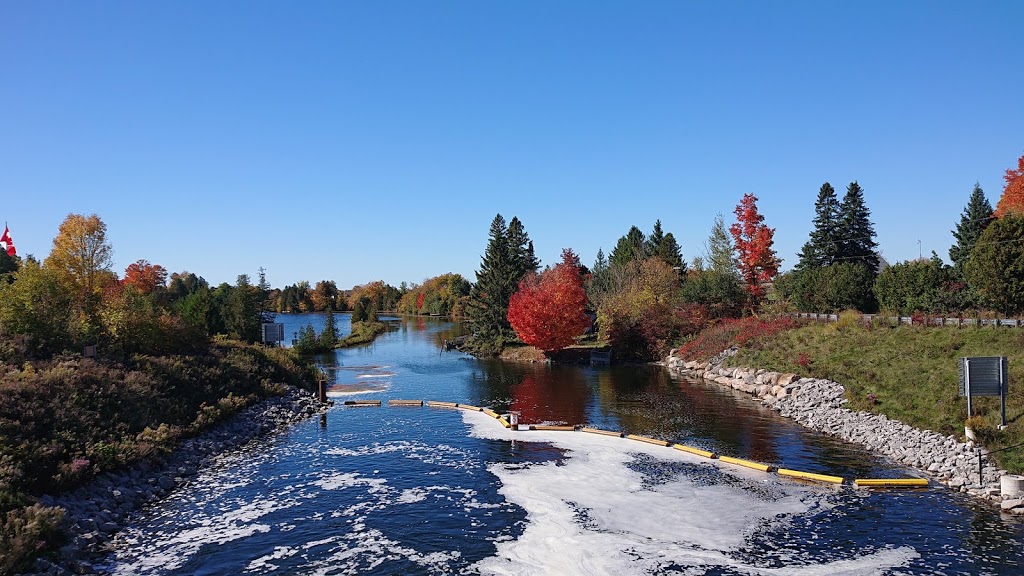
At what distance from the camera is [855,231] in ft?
196

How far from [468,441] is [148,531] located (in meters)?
13.4

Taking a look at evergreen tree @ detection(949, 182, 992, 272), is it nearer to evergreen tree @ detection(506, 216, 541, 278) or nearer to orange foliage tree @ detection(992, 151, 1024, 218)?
orange foliage tree @ detection(992, 151, 1024, 218)

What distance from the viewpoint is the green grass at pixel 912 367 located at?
72.0 ft

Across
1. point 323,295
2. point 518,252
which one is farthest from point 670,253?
point 323,295

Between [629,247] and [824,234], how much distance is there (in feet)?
130

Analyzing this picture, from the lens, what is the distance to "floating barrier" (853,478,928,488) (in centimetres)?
1953

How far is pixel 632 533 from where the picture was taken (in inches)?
648

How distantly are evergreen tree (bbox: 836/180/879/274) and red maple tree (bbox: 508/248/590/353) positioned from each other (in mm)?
27691

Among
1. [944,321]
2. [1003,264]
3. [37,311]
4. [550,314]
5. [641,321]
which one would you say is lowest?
[641,321]

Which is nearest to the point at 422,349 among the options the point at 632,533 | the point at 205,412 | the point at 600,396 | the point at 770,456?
the point at 600,396

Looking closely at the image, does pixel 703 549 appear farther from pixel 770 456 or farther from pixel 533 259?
pixel 533 259

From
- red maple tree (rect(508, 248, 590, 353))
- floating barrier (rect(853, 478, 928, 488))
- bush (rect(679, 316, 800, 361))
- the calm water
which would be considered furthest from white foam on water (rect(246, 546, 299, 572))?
red maple tree (rect(508, 248, 590, 353))

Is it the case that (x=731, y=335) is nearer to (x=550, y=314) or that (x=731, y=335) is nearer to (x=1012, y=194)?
(x=550, y=314)

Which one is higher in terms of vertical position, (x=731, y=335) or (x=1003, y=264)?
(x=1003, y=264)
